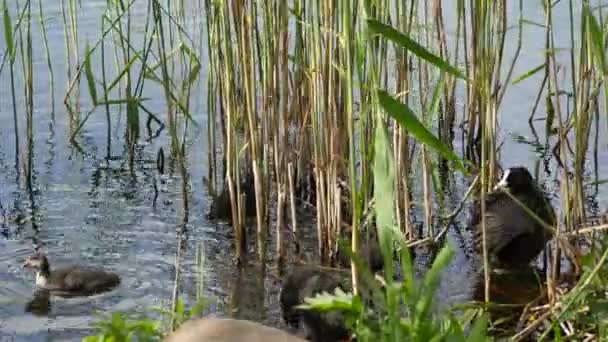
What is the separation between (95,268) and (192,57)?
4.19 ft

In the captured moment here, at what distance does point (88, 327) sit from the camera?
456cm

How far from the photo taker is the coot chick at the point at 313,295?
431 centimetres

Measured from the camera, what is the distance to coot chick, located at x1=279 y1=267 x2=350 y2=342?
431 centimetres

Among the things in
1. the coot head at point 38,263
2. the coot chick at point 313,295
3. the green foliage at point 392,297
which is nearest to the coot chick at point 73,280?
the coot head at point 38,263

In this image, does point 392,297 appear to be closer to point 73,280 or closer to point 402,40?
point 402,40

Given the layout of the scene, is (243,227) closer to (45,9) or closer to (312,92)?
(312,92)

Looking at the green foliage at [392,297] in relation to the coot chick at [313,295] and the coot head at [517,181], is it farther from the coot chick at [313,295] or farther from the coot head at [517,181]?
the coot head at [517,181]

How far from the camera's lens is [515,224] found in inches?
199

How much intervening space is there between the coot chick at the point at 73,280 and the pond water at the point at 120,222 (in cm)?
5

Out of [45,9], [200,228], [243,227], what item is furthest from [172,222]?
[45,9]

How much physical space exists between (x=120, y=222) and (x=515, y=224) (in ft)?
6.53

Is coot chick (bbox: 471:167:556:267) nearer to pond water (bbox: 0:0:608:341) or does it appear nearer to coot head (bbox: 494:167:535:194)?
coot head (bbox: 494:167:535:194)

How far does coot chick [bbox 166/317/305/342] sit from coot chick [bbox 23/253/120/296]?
2578mm

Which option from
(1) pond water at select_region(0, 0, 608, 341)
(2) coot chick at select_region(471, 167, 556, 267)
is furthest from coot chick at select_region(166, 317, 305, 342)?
(2) coot chick at select_region(471, 167, 556, 267)
